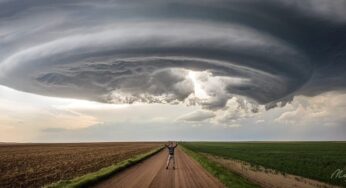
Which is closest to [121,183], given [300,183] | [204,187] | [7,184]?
[204,187]

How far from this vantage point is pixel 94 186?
2466 centimetres

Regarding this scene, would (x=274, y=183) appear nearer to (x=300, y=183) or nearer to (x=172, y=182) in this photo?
(x=300, y=183)

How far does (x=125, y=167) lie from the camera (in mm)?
40625

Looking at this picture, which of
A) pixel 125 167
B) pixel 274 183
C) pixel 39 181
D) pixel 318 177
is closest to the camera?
pixel 39 181

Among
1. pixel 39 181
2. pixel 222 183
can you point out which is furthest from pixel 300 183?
pixel 39 181

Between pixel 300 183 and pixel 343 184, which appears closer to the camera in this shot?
pixel 343 184

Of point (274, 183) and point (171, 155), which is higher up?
point (171, 155)

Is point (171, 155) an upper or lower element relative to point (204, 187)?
upper

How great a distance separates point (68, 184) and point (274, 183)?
638 inches

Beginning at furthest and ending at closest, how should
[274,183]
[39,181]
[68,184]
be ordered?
[274,183] → [39,181] → [68,184]

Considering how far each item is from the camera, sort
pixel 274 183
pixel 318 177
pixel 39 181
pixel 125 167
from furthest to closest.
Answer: pixel 125 167 → pixel 318 177 → pixel 274 183 → pixel 39 181

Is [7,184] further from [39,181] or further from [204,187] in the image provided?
[204,187]

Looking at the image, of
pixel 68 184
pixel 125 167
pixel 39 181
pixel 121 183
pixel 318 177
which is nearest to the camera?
pixel 68 184

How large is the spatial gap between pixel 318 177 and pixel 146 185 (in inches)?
706
